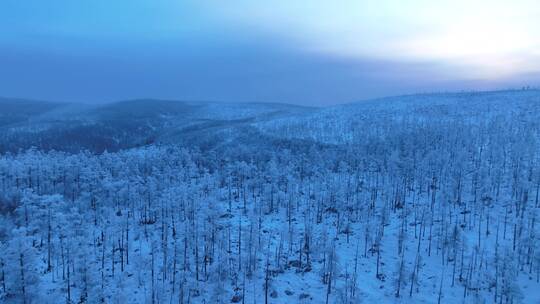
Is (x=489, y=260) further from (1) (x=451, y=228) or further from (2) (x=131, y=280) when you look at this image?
(2) (x=131, y=280)

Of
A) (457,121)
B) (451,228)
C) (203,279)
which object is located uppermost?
(457,121)

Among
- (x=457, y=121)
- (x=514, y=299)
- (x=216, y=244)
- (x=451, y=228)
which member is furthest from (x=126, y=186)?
(x=457, y=121)

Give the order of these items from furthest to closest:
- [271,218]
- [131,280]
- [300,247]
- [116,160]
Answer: [116,160] → [271,218] → [300,247] → [131,280]

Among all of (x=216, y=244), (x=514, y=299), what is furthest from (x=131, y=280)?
(x=514, y=299)

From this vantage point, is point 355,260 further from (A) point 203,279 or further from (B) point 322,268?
(A) point 203,279

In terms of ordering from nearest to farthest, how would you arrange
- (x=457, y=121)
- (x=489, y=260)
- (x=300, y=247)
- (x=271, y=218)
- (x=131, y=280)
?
(x=131, y=280) < (x=489, y=260) < (x=300, y=247) < (x=271, y=218) < (x=457, y=121)

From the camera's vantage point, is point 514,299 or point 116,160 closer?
point 514,299

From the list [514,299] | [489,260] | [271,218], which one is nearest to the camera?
[514,299]

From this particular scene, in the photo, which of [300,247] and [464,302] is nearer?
[464,302]

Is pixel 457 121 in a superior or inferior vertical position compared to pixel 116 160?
superior
